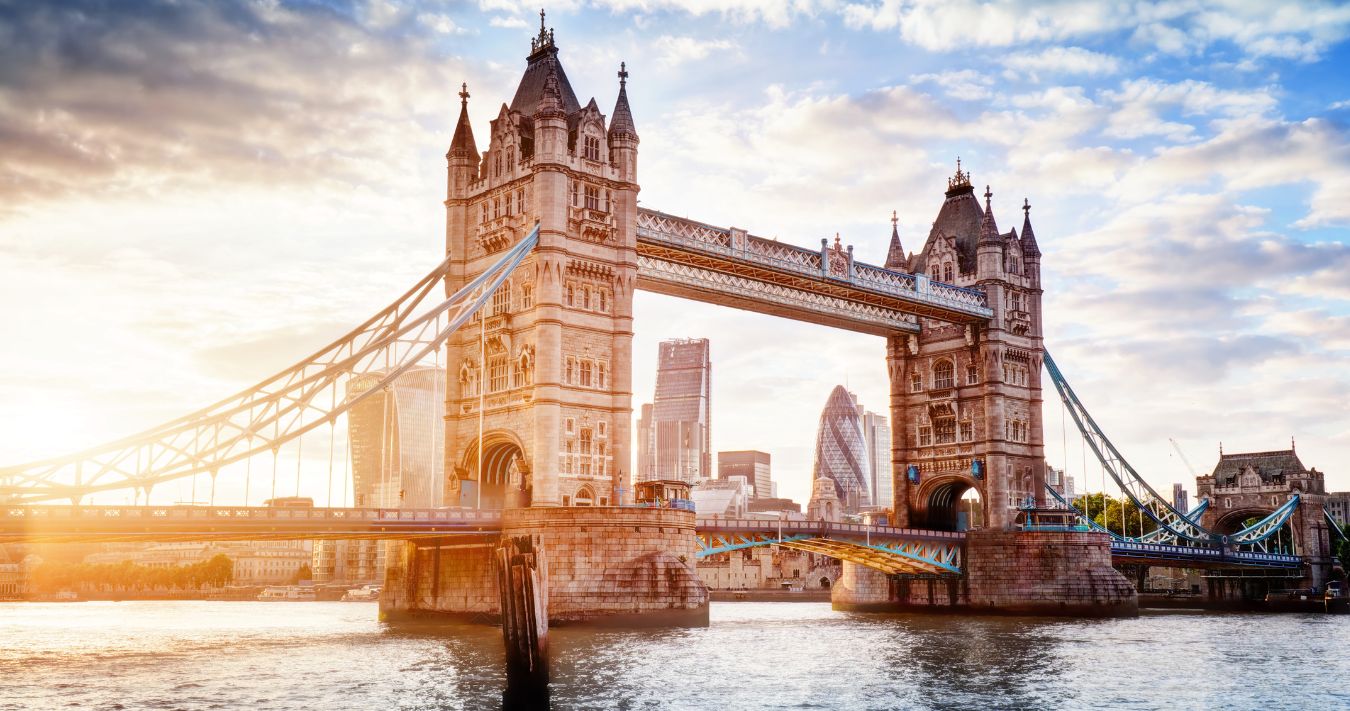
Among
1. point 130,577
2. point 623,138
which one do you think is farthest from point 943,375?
point 130,577

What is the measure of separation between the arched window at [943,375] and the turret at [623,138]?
121ft

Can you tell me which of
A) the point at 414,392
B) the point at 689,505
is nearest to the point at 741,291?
the point at 689,505

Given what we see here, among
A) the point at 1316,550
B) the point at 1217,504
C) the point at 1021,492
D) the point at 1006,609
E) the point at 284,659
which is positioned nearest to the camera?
the point at 284,659

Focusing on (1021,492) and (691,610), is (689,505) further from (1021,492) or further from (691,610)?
(1021,492)

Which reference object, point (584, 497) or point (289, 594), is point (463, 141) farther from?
point (289, 594)

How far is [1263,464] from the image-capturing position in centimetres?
13375

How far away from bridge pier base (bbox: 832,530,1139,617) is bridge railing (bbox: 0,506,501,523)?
40980 mm

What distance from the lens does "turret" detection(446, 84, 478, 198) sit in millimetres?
77062

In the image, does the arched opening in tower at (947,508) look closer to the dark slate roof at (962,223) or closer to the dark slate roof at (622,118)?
the dark slate roof at (962,223)

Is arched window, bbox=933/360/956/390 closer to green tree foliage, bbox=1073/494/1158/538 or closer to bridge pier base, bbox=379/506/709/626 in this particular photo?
bridge pier base, bbox=379/506/709/626

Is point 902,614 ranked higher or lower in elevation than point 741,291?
lower

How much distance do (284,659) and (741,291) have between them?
3918cm

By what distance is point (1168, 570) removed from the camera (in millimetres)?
150250

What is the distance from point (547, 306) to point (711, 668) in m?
26.6
